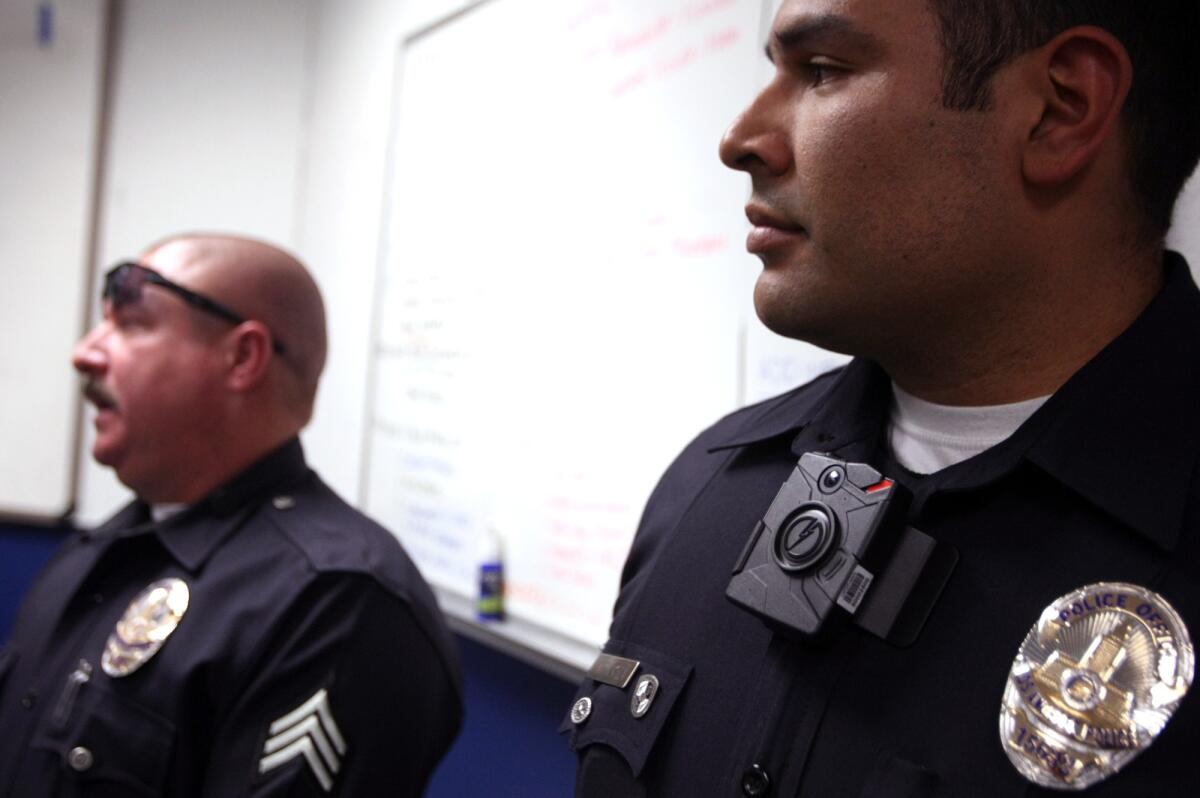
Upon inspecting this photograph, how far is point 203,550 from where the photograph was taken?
4.51 ft

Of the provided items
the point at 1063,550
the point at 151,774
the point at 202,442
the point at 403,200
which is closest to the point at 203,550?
the point at 202,442

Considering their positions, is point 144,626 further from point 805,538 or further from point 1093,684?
point 1093,684

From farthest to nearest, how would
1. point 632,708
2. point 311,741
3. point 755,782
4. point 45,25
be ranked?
1. point 45,25
2. point 311,741
3. point 632,708
4. point 755,782

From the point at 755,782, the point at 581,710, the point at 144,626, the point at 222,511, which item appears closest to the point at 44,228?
the point at 222,511

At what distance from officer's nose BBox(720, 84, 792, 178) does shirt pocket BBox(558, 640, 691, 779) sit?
0.44 metres

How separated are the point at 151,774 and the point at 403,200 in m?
1.60

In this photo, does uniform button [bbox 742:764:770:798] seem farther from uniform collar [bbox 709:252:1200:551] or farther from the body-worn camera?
uniform collar [bbox 709:252:1200:551]

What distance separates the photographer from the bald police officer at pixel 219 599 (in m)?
1.21

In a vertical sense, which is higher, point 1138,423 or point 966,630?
point 1138,423

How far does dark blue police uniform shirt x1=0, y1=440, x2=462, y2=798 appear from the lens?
120cm

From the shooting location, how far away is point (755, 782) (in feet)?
2.36

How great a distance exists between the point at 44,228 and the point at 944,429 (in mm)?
3120

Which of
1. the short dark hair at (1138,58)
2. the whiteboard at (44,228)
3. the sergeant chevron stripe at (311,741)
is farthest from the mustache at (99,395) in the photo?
the whiteboard at (44,228)

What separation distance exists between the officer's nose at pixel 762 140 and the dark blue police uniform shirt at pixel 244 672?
764mm
